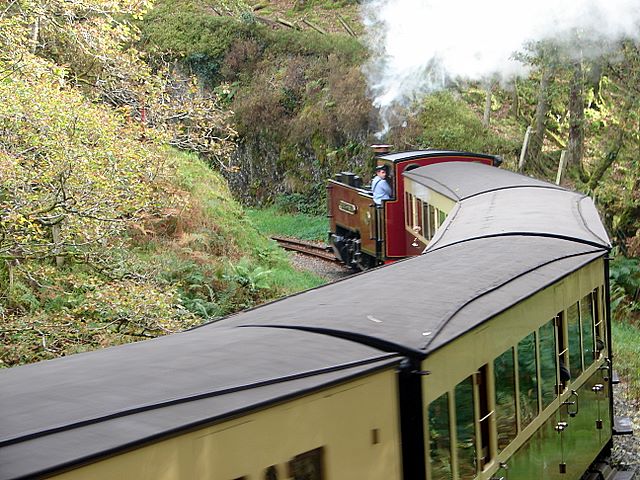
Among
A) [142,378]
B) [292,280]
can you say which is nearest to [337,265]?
[292,280]

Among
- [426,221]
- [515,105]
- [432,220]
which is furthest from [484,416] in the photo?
[515,105]

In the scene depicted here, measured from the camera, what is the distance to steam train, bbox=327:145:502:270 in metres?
14.1

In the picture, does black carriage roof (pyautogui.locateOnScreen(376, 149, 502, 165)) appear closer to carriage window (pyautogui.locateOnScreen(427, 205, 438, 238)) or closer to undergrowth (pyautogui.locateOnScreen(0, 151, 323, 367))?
carriage window (pyautogui.locateOnScreen(427, 205, 438, 238))

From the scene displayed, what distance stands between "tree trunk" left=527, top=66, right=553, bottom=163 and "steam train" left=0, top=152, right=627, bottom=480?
14.6m

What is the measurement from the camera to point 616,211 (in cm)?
1866

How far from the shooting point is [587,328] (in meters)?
7.05

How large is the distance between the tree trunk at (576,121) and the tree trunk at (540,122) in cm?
105

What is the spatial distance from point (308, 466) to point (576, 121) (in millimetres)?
18029

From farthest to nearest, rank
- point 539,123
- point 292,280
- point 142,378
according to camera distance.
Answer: point 539,123, point 292,280, point 142,378

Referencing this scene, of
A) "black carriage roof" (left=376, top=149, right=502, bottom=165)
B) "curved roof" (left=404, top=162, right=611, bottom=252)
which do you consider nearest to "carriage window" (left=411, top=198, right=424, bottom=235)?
"curved roof" (left=404, top=162, right=611, bottom=252)

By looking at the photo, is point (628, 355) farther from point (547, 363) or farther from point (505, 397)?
point (505, 397)

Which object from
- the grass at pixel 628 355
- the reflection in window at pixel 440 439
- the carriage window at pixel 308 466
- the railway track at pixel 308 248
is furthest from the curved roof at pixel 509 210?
the railway track at pixel 308 248

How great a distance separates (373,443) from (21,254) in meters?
6.10

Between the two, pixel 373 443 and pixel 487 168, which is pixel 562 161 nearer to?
pixel 487 168
